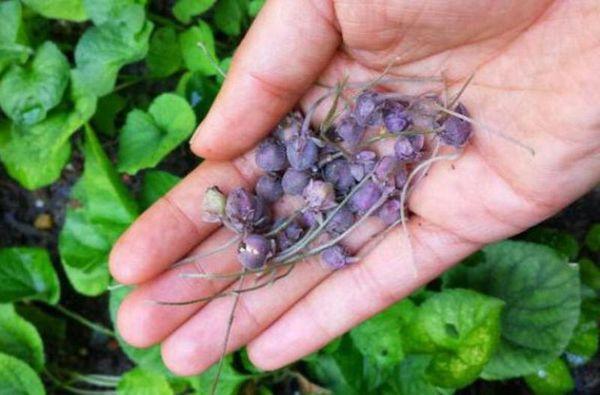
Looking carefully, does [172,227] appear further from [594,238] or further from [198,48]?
[594,238]

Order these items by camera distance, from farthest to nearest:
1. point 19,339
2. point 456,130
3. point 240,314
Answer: point 19,339
point 240,314
point 456,130

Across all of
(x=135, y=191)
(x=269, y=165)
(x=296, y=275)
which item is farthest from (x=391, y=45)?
(x=135, y=191)

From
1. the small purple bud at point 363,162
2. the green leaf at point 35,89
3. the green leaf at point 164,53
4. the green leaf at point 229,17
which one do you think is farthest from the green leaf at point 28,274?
the small purple bud at point 363,162

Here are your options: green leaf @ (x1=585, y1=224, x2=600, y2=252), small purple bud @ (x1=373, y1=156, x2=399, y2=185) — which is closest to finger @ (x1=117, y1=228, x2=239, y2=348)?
small purple bud @ (x1=373, y1=156, x2=399, y2=185)

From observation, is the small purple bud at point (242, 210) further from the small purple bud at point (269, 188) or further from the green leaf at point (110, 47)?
the green leaf at point (110, 47)

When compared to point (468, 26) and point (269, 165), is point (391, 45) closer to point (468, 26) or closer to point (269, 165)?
point (468, 26)

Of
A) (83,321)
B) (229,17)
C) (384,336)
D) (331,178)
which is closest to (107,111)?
(229,17)
